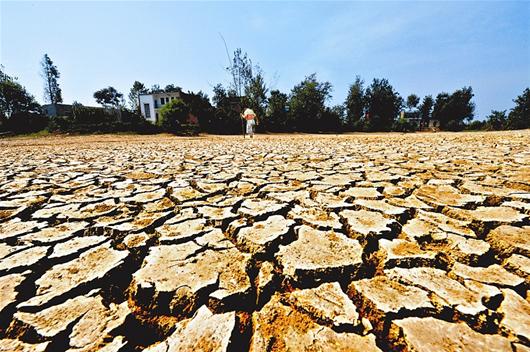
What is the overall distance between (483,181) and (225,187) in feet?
6.16

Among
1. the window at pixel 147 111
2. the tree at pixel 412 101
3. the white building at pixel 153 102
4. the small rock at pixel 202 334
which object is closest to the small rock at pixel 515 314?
the small rock at pixel 202 334

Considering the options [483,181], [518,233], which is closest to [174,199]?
[518,233]

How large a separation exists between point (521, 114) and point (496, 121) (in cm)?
322

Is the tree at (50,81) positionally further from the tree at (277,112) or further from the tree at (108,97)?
the tree at (277,112)

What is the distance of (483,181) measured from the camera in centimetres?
186

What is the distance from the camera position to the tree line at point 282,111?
53.9 feet

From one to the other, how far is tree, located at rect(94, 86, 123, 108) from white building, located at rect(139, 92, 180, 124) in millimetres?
12273

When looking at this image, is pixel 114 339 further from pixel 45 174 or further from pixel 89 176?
pixel 45 174

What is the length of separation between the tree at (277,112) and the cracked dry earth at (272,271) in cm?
1724

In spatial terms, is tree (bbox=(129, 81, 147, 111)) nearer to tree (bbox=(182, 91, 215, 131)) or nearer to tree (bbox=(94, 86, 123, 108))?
tree (bbox=(94, 86, 123, 108))

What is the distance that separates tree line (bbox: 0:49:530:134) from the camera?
16438 millimetres

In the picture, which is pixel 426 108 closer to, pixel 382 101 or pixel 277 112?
pixel 382 101

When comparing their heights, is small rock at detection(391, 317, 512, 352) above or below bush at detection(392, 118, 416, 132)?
below

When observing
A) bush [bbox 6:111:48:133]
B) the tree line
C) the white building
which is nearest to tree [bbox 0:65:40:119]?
the tree line
